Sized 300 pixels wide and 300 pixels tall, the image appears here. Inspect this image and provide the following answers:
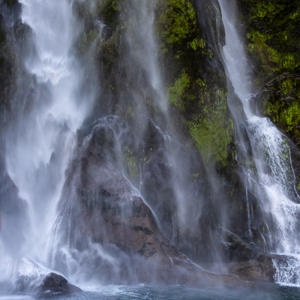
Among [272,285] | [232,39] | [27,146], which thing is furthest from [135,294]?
[232,39]

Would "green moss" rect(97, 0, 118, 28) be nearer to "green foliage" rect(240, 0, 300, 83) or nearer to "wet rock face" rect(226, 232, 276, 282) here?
"green foliage" rect(240, 0, 300, 83)

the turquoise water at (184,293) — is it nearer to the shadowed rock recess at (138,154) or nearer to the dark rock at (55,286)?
the dark rock at (55,286)

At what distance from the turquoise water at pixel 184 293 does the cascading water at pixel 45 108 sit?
4625mm

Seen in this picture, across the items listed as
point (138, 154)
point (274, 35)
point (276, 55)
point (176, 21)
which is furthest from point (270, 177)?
point (274, 35)

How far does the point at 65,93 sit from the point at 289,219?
10529 mm

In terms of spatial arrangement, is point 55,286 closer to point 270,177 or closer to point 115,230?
point 115,230

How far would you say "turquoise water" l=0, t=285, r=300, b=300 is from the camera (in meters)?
8.79

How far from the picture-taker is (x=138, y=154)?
12.8 meters

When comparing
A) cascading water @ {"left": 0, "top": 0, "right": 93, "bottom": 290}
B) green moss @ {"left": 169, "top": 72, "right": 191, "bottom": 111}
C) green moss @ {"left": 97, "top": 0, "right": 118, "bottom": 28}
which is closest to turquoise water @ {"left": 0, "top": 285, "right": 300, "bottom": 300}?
cascading water @ {"left": 0, "top": 0, "right": 93, "bottom": 290}

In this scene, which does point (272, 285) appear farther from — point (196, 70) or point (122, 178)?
point (196, 70)

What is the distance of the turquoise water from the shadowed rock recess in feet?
1.96

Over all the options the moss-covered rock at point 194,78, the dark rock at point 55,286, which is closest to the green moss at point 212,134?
the moss-covered rock at point 194,78

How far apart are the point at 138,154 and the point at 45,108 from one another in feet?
15.3

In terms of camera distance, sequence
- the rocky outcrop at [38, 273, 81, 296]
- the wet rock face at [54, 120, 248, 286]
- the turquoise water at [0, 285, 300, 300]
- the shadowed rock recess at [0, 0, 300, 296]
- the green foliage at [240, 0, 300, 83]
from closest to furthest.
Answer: the turquoise water at [0, 285, 300, 300] → the rocky outcrop at [38, 273, 81, 296] → the wet rock face at [54, 120, 248, 286] → the shadowed rock recess at [0, 0, 300, 296] → the green foliage at [240, 0, 300, 83]
